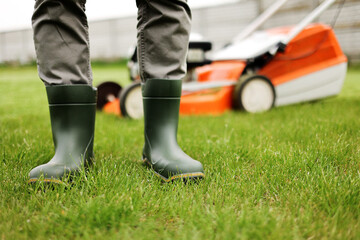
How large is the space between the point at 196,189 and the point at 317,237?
1.00 feet

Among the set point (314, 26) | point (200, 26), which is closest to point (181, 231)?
point (314, 26)

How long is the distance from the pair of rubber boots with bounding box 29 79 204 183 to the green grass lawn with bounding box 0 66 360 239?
42mm

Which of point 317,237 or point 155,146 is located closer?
point 317,237

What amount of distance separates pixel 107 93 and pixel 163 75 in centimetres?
151

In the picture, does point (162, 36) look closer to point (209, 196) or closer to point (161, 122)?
point (161, 122)

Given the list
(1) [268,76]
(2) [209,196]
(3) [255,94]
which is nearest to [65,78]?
(2) [209,196]

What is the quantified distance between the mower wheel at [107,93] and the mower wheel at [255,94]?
880 mm

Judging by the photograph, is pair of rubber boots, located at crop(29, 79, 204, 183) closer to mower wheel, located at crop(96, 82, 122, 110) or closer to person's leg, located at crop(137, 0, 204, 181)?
person's leg, located at crop(137, 0, 204, 181)

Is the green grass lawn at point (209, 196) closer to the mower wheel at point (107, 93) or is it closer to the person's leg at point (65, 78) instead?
the person's leg at point (65, 78)

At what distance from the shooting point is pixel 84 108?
0.96 metres

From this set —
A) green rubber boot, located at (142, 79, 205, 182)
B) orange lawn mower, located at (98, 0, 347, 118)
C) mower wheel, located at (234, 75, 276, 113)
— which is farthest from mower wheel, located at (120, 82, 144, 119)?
green rubber boot, located at (142, 79, 205, 182)

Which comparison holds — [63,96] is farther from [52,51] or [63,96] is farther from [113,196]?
[113,196]

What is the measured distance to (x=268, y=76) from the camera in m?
2.26

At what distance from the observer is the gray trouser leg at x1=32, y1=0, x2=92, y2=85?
34.4 inches
